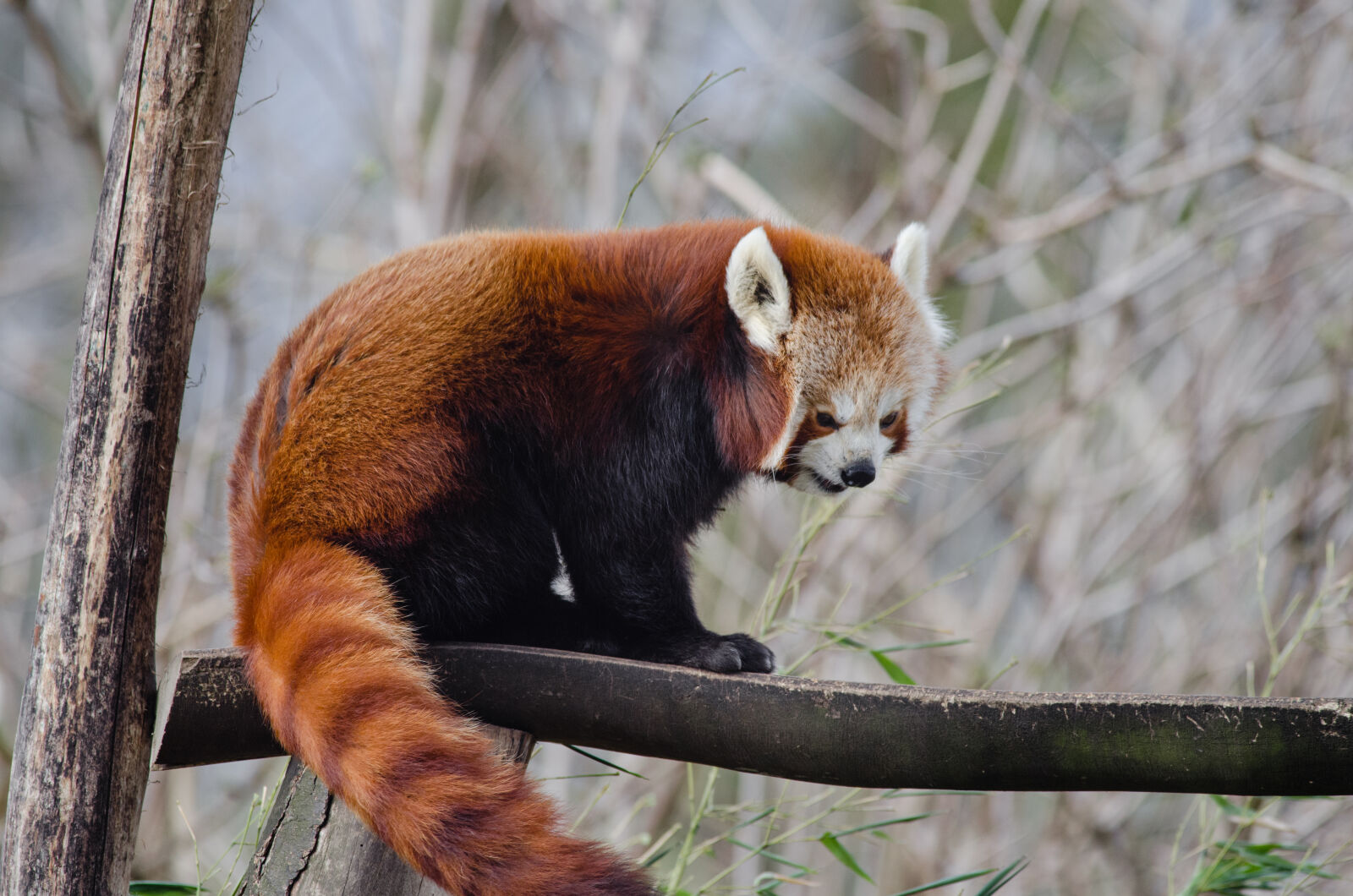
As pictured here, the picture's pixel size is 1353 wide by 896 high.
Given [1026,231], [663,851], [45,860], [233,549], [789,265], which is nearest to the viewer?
[45,860]

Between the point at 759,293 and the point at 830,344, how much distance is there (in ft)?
0.56

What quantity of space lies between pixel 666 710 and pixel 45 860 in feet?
3.05

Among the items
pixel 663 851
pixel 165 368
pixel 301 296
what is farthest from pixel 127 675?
pixel 301 296

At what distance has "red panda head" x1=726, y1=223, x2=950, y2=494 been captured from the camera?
1928mm

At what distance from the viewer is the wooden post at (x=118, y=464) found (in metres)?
1.54

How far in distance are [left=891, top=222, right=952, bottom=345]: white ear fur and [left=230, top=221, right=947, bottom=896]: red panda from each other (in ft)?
0.39

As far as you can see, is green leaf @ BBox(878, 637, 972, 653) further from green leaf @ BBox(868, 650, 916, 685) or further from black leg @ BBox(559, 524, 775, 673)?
black leg @ BBox(559, 524, 775, 673)

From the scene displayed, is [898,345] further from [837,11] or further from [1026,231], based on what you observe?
[837,11]

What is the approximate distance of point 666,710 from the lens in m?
1.54

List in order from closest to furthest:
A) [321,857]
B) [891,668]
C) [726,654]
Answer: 1. [321,857]
2. [726,654]
3. [891,668]

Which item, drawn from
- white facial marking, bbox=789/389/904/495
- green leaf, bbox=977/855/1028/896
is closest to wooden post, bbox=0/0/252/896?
white facial marking, bbox=789/389/904/495

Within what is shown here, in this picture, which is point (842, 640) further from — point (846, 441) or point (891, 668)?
point (846, 441)

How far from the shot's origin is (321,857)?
156 cm

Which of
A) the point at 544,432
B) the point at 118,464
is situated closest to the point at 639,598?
the point at 544,432
